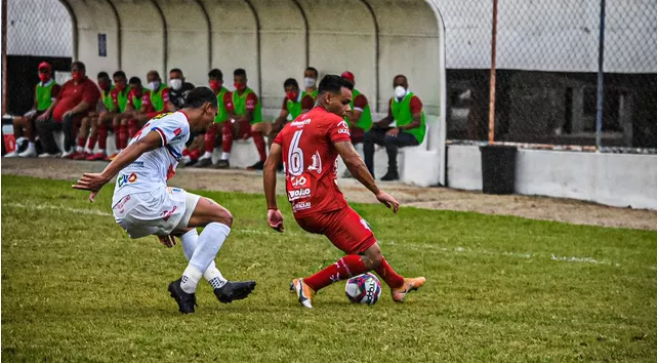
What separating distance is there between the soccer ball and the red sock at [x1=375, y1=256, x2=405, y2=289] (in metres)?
0.10

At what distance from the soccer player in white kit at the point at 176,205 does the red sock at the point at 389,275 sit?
94 centimetres

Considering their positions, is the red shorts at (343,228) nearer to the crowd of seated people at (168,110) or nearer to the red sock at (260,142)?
the crowd of seated people at (168,110)

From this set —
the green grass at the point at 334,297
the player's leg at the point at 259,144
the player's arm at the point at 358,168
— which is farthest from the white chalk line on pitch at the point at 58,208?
the player's arm at the point at 358,168

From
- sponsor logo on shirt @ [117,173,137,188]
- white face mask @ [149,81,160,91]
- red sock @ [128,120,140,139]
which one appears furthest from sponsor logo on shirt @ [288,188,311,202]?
white face mask @ [149,81,160,91]

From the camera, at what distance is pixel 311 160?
27.6 feet

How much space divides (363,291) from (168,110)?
11.2 m

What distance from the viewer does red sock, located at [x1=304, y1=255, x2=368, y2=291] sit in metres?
8.55

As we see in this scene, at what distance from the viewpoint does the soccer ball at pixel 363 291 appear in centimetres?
873

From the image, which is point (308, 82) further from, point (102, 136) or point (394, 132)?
point (102, 136)

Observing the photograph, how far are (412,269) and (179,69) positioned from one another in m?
10.2

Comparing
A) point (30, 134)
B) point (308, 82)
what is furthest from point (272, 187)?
point (30, 134)

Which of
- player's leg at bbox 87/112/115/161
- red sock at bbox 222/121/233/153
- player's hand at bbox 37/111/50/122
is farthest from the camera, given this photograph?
player's hand at bbox 37/111/50/122

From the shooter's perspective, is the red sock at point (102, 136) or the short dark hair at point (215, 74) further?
the red sock at point (102, 136)

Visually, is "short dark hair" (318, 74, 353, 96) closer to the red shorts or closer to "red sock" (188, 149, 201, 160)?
the red shorts
